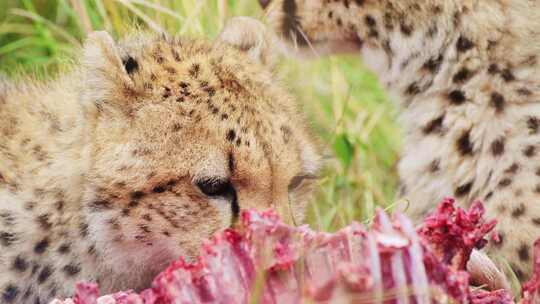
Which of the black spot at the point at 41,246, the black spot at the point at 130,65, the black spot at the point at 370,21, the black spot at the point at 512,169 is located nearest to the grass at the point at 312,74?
the black spot at the point at 370,21

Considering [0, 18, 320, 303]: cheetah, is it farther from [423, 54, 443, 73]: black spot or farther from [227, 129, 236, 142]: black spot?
[423, 54, 443, 73]: black spot

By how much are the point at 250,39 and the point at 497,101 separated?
750 mm

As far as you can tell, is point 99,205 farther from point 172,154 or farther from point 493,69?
point 493,69

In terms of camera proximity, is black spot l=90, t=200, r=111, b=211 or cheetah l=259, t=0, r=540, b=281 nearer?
black spot l=90, t=200, r=111, b=211

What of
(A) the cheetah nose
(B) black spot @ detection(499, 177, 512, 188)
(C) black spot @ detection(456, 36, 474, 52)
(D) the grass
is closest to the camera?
(B) black spot @ detection(499, 177, 512, 188)

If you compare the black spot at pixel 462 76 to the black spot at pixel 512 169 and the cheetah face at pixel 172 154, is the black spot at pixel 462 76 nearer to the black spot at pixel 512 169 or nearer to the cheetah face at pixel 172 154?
the black spot at pixel 512 169

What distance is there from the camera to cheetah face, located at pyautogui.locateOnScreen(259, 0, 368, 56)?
2975 mm

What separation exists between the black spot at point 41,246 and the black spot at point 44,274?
0.04 m

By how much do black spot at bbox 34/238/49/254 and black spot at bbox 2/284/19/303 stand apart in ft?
0.34

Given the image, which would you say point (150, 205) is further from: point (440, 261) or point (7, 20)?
point (7, 20)

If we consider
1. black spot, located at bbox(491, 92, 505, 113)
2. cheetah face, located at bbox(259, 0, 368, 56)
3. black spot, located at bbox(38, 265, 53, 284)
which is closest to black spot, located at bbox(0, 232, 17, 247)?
black spot, located at bbox(38, 265, 53, 284)

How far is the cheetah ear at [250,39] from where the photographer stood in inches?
107

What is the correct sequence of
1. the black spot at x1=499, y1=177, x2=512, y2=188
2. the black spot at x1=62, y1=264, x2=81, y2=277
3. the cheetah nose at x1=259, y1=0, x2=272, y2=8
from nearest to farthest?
1. the black spot at x1=62, y1=264, x2=81, y2=277
2. the black spot at x1=499, y1=177, x2=512, y2=188
3. the cheetah nose at x1=259, y1=0, x2=272, y2=8

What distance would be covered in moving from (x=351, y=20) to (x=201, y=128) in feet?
2.91
